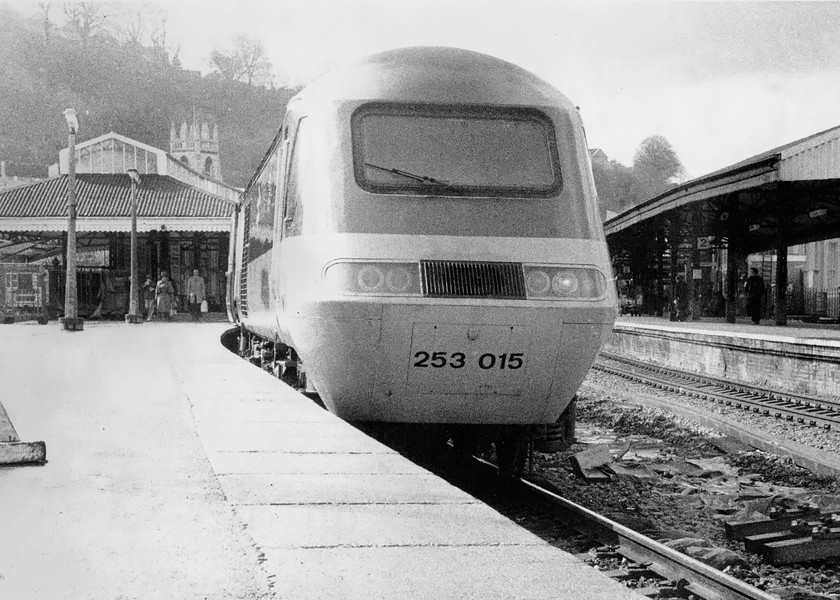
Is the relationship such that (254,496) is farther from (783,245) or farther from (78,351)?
(783,245)

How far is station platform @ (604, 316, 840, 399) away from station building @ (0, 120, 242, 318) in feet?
52.0

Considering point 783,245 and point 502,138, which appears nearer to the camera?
point 502,138

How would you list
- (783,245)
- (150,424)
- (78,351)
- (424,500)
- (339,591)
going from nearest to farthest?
(339,591) < (424,500) < (150,424) < (78,351) < (783,245)

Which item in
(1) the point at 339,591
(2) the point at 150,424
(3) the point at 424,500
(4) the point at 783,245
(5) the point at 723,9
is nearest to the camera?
(1) the point at 339,591

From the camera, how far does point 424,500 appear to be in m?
4.11

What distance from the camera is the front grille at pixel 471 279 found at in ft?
20.8

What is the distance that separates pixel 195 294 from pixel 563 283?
84.0ft

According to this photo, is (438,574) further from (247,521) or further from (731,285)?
(731,285)

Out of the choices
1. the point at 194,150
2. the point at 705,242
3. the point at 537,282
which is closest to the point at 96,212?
the point at 705,242

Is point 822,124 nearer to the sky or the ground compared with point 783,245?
nearer to the sky

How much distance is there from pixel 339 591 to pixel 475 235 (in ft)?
12.8

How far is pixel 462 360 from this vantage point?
6.42 m

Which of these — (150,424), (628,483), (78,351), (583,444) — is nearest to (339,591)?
(150,424)

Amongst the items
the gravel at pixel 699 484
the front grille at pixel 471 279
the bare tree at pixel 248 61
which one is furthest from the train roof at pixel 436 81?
the bare tree at pixel 248 61
